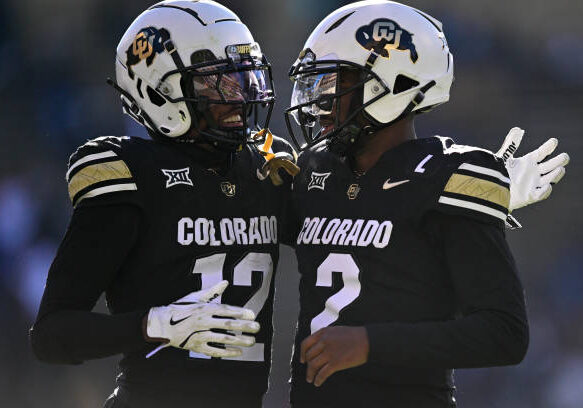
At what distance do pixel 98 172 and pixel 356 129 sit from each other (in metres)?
0.66

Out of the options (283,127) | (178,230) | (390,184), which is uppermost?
(390,184)

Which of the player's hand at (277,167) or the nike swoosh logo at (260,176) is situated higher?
the player's hand at (277,167)

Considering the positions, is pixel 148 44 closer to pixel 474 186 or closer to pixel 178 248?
pixel 178 248

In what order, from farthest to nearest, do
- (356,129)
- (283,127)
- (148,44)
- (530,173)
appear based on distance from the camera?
(283,127) → (530,173) → (148,44) → (356,129)

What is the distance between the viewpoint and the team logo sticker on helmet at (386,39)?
2387 mm

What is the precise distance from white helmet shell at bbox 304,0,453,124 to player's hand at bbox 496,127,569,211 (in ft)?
1.17

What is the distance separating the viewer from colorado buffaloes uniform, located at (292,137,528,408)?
79.8 inches

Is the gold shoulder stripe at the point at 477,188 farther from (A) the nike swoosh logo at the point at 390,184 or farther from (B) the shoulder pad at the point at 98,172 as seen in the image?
(B) the shoulder pad at the point at 98,172

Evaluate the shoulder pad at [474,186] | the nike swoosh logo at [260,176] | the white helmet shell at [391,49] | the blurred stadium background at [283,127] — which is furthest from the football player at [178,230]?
the blurred stadium background at [283,127]

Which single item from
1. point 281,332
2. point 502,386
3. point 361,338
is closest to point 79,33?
point 281,332

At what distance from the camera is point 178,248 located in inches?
90.3

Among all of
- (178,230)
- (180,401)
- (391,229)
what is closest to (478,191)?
(391,229)

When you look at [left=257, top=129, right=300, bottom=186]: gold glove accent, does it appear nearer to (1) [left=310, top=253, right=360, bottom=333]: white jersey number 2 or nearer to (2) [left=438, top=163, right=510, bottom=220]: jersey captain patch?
(1) [left=310, top=253, right=360, bottom=333]: white jersey number 2

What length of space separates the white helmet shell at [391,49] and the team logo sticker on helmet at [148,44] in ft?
1.32
